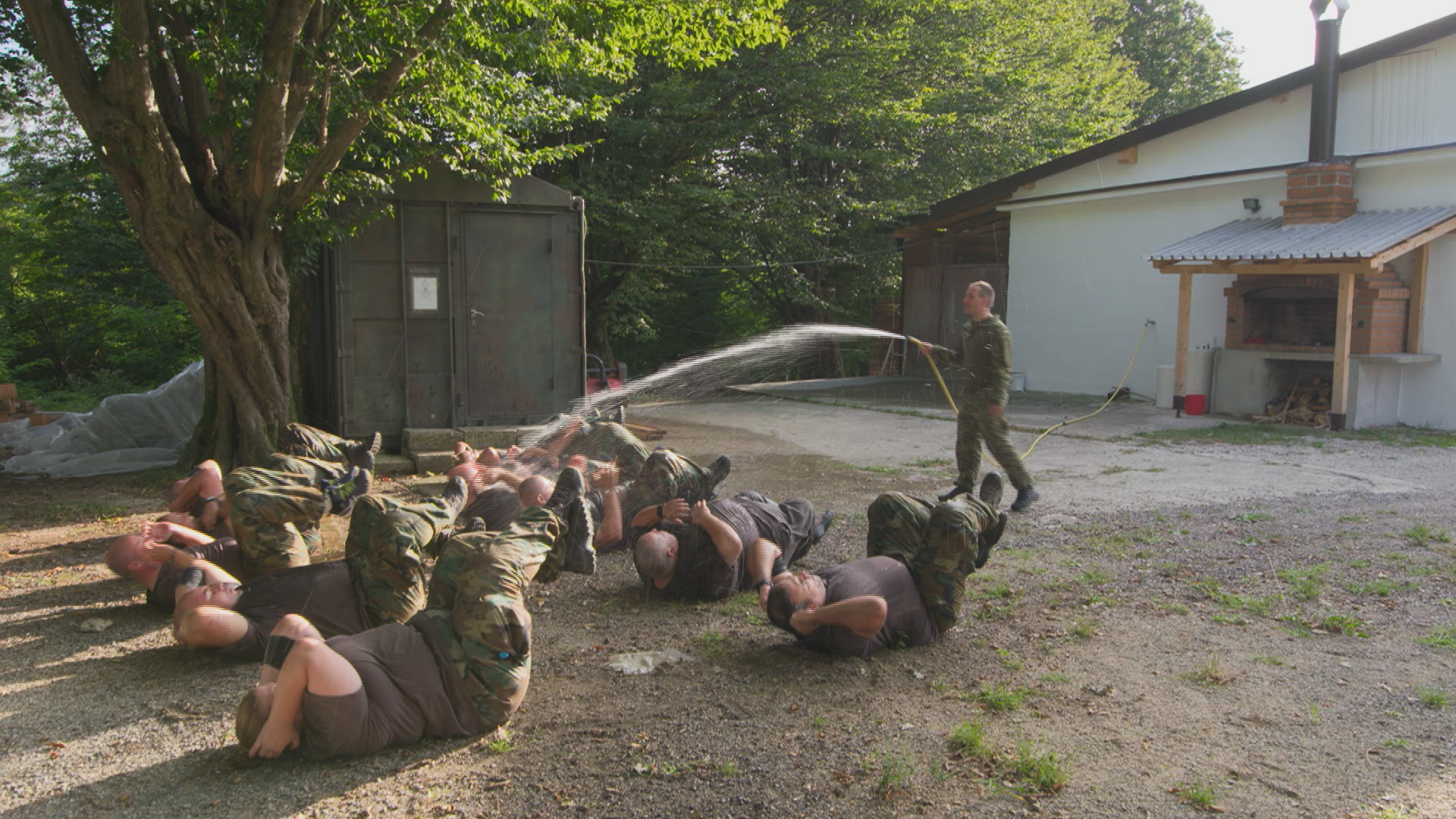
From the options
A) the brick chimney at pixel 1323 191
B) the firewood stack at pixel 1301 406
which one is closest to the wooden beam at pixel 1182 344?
the firewood stack at pixel 1301 406

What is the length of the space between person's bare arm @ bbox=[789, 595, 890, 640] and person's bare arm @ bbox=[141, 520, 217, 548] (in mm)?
3143

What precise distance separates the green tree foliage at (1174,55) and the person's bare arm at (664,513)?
31288 millimetres

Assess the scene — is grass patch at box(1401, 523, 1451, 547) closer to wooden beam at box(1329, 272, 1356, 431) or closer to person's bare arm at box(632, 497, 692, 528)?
person's bare arm at box(632, 497, 692, 528)

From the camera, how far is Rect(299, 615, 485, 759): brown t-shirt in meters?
3.34

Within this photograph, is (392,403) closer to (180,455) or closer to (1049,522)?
(180,455)

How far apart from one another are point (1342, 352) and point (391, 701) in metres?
11.7

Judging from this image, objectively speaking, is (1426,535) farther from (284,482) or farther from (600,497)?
(284,482)

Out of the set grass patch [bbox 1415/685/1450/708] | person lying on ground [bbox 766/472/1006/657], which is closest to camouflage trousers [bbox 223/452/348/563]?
person lying on ground [bbox 766/472/1006/657]

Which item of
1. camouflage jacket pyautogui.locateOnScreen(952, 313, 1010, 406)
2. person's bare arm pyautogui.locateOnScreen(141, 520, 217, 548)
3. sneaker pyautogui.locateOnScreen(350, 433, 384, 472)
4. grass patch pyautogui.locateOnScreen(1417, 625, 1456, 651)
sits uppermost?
camouflage jacket pyautogui.locateOnScreen(952, 313, 1010, 406)

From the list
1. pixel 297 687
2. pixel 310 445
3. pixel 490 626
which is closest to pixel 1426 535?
pixel 490 626

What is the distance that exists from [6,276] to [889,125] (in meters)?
17.0

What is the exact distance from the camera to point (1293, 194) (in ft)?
42.6

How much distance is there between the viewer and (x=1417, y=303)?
1205 centimetres

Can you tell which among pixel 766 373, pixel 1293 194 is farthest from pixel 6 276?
pixel 1293 194
